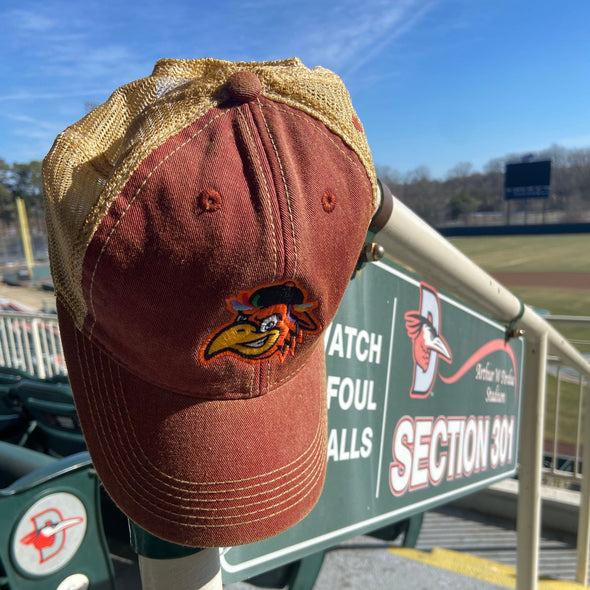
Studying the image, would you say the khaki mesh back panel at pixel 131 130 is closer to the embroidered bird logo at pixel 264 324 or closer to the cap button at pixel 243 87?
the cap button at pixel 243 87

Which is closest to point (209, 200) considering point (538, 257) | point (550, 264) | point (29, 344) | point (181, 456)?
point (181, 456)

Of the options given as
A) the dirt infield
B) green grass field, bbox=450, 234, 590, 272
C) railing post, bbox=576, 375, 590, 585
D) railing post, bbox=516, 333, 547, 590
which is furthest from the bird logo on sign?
green grass field, bbox=450, 234, 590, 272

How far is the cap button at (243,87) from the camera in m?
0.65

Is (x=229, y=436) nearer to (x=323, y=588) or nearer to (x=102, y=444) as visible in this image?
(x=102, y=444)

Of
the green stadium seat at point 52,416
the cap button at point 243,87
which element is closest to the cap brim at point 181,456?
the cap button at point 243,87

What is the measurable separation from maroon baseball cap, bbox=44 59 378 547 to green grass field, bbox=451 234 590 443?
29.6ft

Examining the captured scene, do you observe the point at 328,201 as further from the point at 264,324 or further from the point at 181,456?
the point at 181,456

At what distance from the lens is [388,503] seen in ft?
4.71

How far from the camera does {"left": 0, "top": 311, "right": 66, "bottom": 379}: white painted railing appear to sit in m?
5.39

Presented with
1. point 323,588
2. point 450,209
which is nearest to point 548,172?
point 450,209

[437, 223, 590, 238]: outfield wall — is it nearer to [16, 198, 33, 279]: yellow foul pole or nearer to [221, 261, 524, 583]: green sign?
[16, 198, 33, 279]: yellow foul pole

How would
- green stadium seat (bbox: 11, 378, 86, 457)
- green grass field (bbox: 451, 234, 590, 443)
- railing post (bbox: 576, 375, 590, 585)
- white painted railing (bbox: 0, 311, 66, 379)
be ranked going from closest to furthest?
railing post (bbox: 576, 375, 590, 585) < green stadium seat (bbox: 11, 378, 86, 457) < white painted railing (bbox: 0, 311, 66, 379) < green grass field (bbox: 451, 234, 590, 443)

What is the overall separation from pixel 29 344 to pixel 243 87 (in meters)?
5.96

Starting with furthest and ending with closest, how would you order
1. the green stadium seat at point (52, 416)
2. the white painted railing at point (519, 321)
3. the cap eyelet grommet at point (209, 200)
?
the green stadium seat at point (52, 416), the white painted railing at point (519, 321), the cap eyelet grommet at point (209, 200)
